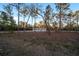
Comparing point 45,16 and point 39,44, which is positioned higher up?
point 45,16

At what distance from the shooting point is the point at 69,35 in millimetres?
2410

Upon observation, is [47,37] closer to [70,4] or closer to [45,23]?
[45,23]

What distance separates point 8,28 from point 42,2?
1.79 feet

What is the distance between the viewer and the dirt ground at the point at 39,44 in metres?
2.41

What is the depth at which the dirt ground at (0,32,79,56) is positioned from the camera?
241 cm

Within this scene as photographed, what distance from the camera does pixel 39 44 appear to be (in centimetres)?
243

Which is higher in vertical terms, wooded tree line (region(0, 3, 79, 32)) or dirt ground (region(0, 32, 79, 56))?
wooded tree line (region(0, 3, 79, 32))

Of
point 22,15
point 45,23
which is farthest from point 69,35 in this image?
point 22,15

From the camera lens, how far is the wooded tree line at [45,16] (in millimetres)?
2416

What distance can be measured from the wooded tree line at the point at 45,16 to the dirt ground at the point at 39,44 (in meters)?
0.09

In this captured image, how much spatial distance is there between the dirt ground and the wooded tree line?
3.5 inches

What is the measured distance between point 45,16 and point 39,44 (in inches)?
14.3

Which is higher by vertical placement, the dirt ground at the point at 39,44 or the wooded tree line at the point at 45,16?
the wooded tree line at the point at 45,16

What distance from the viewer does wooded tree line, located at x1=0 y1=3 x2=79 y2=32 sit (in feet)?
7.93
